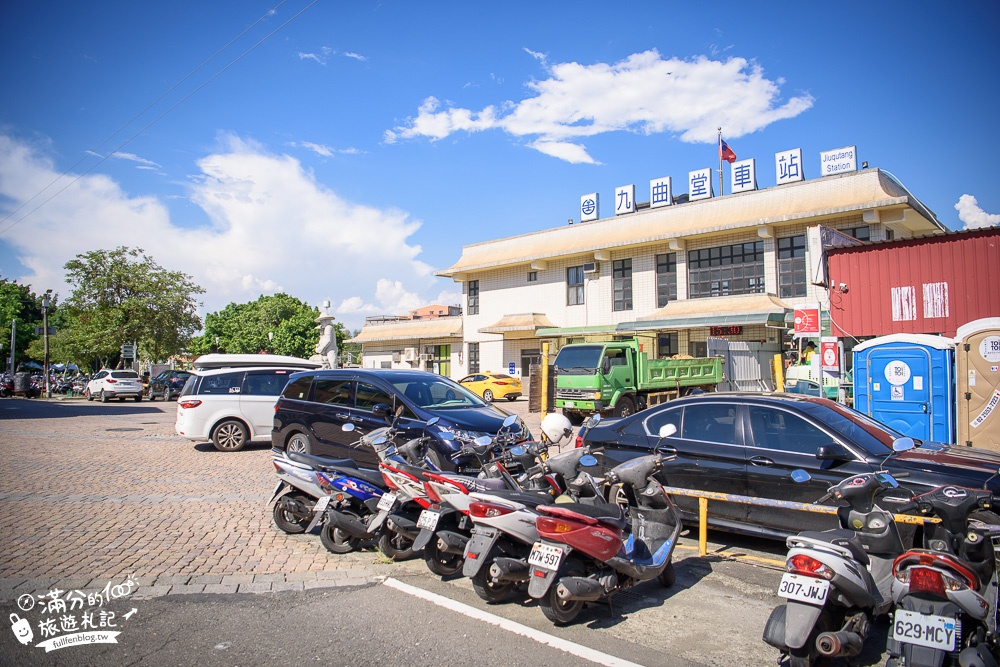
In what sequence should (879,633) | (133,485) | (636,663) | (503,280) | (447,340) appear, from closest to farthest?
(636,663) < (879,633) < (133,485) < (503,280) < (447,340)

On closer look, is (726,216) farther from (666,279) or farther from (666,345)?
(666,345)

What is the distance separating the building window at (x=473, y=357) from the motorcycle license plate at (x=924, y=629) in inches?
1412

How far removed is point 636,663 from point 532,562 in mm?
929

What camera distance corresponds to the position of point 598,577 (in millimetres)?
4652

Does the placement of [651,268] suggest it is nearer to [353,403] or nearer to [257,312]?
[353,403]

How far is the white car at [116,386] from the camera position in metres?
→ 33.7

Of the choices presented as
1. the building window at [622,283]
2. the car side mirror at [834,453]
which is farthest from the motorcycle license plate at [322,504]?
the building window at [622,283]

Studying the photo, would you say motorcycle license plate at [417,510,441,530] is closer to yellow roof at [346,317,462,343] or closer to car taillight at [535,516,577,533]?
car taillight at [535,516,577,533]

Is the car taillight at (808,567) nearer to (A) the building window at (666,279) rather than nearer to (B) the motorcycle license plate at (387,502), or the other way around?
(B) the motorcycle license plate at (387,502)

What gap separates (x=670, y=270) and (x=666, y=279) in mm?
463

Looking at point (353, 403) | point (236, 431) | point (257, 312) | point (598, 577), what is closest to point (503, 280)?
point (236, 431)

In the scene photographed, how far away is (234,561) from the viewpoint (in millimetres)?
5973

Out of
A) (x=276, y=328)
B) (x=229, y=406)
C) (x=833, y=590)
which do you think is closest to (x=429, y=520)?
(x=833, y=590)

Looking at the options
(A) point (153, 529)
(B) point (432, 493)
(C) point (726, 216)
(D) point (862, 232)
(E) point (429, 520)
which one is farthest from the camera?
(C) point (726, 216)
